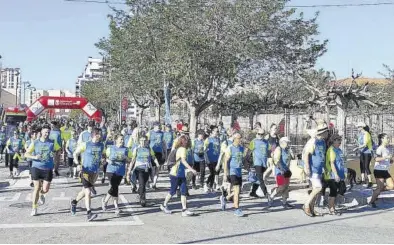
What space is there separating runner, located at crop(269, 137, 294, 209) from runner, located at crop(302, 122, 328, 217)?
3.61ft

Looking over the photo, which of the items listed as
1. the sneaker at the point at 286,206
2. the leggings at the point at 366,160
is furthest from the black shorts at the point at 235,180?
the leggings at the point at 366,160

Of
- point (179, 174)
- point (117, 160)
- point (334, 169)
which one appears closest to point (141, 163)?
point (117, 160)

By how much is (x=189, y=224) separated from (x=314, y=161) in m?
2.81

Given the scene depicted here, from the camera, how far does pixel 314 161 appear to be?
33.0 ft

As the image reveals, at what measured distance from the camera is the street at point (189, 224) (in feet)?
26.1

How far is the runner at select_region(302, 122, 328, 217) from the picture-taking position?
9.99m

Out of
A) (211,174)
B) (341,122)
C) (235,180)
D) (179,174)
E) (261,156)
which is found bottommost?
(211,174)

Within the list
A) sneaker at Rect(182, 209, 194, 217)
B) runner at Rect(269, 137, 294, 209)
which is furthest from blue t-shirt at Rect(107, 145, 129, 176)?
runner at Rect(269, 137, 294, 209)

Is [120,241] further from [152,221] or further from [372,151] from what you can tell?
[372,151]

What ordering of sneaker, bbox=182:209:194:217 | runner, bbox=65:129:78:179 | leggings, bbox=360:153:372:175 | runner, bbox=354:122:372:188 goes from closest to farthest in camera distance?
sneaker, bbox=182:209:194:217 < runner, bbox=354:122:372:188 < leggings, bbox=360:153:372:175 < runner, bbox=65:129:78:179

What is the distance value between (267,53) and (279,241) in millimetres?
18079

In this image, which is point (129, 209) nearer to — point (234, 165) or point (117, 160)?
point (117, 160)

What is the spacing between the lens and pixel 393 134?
72.1 ft

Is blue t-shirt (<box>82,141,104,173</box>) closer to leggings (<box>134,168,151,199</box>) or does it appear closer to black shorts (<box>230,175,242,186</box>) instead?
leggings (<box>134,168,151,199</box>)
